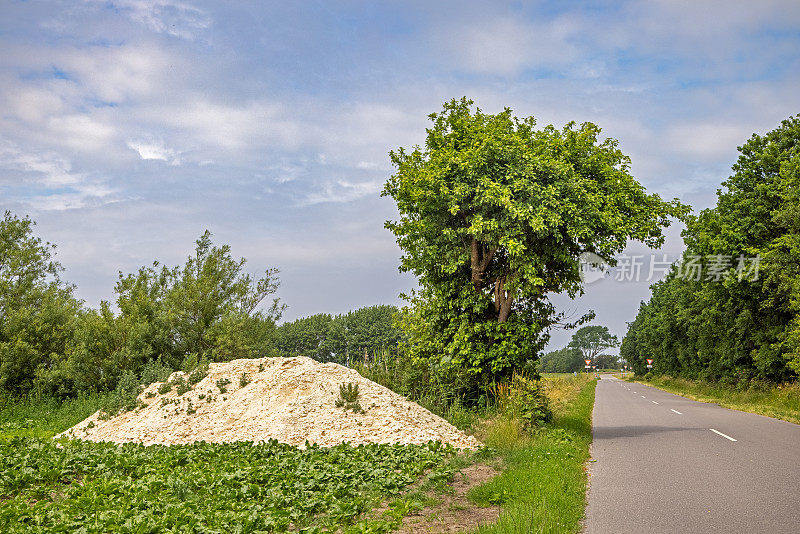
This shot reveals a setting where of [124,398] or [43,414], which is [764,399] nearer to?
[124,398]

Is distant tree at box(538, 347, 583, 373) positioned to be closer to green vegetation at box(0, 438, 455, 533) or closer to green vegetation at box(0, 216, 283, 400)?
green vegetation at box(0, 216, 283, 400)

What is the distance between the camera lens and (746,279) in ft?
96.6

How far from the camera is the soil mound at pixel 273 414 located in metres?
12.6

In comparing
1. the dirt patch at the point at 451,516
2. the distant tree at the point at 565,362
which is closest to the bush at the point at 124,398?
the dirt patch at the point at 451,516

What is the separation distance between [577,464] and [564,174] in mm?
7656

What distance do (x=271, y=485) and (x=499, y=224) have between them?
9291 mm

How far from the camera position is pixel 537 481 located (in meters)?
8.20

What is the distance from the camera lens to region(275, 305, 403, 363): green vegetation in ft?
300

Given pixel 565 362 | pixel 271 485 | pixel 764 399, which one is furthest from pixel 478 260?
pixel 565 362

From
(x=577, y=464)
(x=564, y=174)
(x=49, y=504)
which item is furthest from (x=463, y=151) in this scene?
(x=49, y=504)

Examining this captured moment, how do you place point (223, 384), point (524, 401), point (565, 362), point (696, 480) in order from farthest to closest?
point (565, 362) → point (223, 384) → point (524, 401) → point (696, 480)

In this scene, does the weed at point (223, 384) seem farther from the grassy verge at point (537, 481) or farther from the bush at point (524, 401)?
the bush at point (524, 401)

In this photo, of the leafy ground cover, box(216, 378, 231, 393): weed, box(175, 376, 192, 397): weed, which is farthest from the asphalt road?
box(175, 376, 192, 397): weed

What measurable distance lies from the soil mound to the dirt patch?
4092 mm
